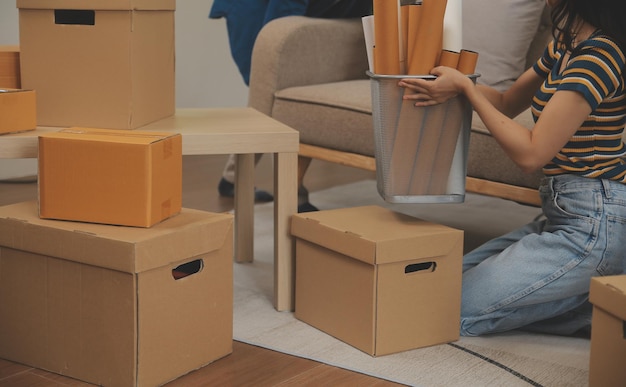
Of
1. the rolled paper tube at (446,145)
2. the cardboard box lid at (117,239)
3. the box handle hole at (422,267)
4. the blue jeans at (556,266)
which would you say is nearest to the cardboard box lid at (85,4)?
the cardboard box lid at (117,239)

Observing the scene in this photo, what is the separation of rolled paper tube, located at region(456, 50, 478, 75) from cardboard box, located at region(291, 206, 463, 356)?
290mm

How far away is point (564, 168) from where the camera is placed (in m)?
1.65

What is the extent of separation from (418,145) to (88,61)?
632mm

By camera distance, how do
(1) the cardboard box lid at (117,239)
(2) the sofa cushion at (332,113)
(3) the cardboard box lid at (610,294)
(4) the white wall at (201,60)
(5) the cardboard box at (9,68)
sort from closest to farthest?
(3) the cardboard box lid at (610,294) → (1) the cardboard box lid at (117,239) → (5) the cardboard box at (9,68) → (2) the sofa cushion at (332,113) → (4) the white wall at (201,60)

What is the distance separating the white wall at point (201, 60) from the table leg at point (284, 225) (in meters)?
1.99

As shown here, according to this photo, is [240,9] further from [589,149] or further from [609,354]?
[609,354]

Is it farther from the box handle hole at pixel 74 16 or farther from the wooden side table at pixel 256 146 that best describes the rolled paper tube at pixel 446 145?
the box handle hole at pixel 74 16

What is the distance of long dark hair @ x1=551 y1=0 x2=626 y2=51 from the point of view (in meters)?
1.52

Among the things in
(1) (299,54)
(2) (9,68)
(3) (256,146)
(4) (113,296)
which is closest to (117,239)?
(4) (113,296)

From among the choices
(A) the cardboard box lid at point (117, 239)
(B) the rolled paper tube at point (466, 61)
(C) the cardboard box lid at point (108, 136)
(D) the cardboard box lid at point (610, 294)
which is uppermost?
(B) the rolled paper tube at point (466, 61)

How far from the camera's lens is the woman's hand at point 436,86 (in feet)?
5.04

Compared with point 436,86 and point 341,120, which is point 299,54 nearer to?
point 341,120

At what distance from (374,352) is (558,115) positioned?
52cm

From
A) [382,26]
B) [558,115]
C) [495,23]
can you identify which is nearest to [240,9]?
[495,23]
